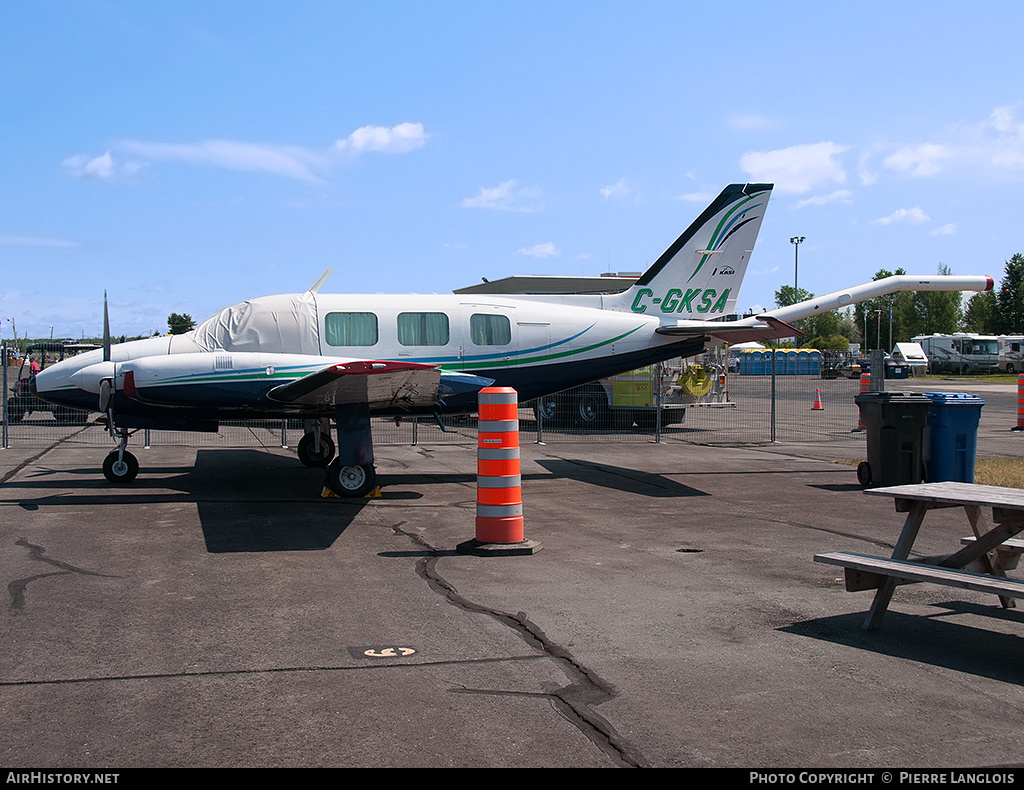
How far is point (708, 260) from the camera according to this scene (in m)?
14.8

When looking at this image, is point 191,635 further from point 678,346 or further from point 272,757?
point 678,346

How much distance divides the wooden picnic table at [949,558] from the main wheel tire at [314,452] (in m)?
10.4

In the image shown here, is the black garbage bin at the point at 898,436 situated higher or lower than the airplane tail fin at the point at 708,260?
lower

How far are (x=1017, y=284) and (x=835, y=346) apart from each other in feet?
95.7

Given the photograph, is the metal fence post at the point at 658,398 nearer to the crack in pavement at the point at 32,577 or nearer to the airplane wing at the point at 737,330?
the airplane wing at the point at 737,330

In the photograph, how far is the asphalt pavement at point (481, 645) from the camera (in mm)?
3807

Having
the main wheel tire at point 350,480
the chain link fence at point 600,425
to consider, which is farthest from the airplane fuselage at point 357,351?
the chain link fence at point 600,425

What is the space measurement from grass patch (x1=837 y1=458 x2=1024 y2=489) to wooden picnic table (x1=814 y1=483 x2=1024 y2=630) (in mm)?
5931

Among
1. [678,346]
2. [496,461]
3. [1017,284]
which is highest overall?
[1017,284]

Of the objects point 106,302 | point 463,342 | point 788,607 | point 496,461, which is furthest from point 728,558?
point 106,302

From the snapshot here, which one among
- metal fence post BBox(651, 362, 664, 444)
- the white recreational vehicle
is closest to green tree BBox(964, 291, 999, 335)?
the white recreational vehicle

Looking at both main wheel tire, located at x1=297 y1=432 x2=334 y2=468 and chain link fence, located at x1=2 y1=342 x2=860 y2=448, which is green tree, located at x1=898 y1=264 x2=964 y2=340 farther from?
main wheel tire, located at x1=297 y1=432 x2=334 y2=468

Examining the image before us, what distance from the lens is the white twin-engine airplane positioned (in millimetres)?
11383

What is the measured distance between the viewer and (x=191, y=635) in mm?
5395
